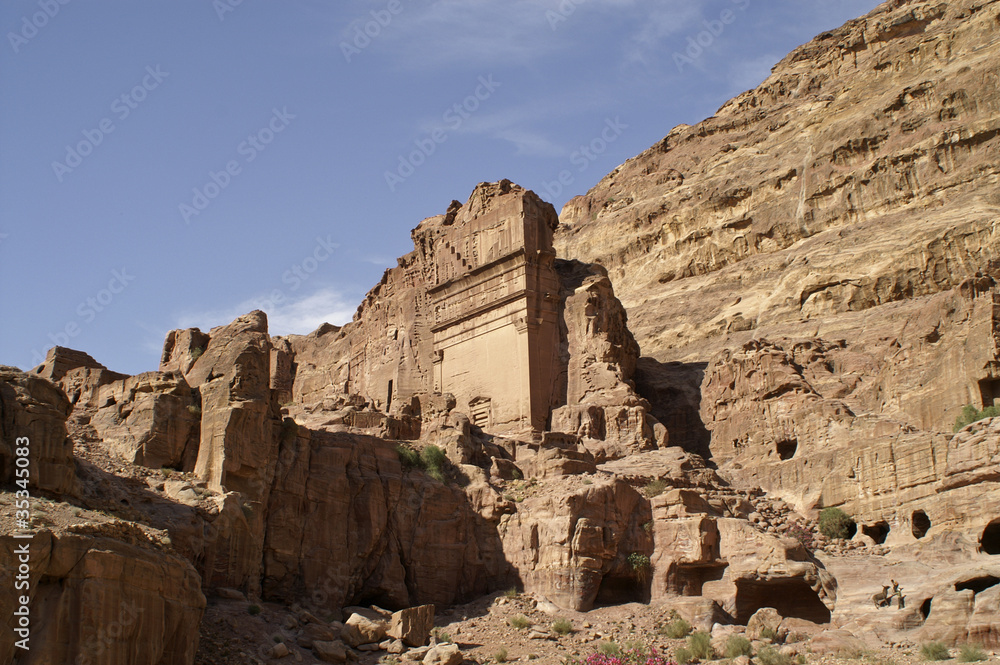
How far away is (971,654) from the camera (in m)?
24.1

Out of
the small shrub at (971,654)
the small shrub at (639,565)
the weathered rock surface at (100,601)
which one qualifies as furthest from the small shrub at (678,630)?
the weathered rock surface at (100,601)

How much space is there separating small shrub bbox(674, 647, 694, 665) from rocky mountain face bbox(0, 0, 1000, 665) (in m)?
1.48

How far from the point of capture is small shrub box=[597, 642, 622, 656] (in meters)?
26.3

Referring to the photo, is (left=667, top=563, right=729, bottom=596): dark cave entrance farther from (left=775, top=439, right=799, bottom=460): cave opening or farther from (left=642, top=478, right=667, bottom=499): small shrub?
(left=775, top=439, right=799, bottom=460): cave opening

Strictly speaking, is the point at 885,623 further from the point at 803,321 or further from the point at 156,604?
the point at 803,321

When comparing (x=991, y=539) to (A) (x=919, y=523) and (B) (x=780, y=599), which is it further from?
(B) (x=780, y=599)

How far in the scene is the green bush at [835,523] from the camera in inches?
1268

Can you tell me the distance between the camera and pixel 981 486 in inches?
1145

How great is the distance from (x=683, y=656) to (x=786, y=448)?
1320cm

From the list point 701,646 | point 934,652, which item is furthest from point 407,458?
point 934,652

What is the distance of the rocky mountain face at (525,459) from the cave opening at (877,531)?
12 centimetres

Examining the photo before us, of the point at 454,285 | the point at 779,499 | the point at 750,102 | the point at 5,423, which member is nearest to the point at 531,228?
the point at 454,285

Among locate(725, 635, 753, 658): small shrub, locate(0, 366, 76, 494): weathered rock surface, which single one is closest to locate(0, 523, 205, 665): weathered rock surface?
locate(0, 366, 76, 494): weathered rock surface

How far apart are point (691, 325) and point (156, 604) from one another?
42.9 m
